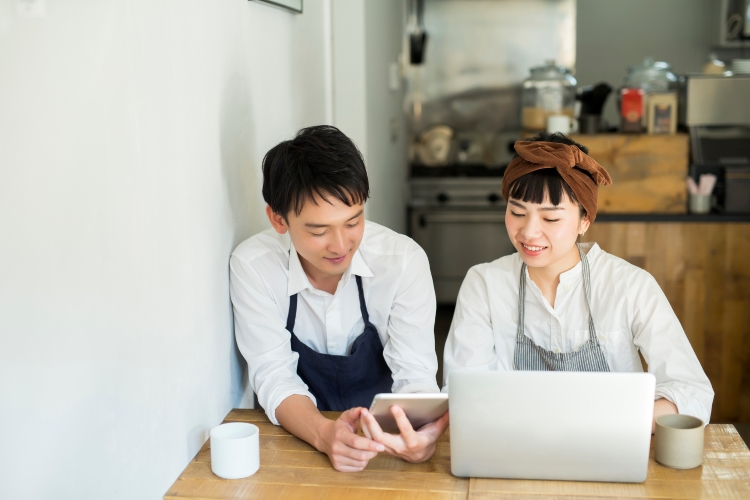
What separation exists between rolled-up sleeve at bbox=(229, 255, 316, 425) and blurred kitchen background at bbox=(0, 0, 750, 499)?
0.03 metres

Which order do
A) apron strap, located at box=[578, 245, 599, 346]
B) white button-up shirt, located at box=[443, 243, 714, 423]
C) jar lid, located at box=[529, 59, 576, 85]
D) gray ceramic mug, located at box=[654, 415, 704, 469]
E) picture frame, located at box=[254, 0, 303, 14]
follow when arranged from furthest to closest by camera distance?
jar lid, located at box=[529, 59, 576, 85] → picture frame, located at box=[254, 0, 303, 14] → apron strap, located at box=[578, 245, 599, 346] → white button-up shirt, located at box=[443, 243, 714, 423] → gray ceramic mug, located at box=[654, 415, 704, 469]

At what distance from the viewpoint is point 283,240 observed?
1726mm

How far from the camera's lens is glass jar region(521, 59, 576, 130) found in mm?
3770

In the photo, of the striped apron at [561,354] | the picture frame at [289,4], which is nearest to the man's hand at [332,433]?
the striped apron at [561,354]

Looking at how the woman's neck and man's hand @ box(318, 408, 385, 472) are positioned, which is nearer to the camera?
man's hand @ box(318, 408, 385, 472)

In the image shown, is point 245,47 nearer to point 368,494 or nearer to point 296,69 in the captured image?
point 296,69

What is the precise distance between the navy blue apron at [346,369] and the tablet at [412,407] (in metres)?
0.45

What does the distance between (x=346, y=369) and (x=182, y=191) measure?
0.61 m

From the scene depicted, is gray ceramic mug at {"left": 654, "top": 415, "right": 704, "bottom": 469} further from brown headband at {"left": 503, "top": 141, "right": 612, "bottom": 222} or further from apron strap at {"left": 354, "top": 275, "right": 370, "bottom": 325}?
apron strap at {"left": 354, "top": 275, "right": 370, "bottom": 325}

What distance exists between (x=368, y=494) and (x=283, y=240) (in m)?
0.69

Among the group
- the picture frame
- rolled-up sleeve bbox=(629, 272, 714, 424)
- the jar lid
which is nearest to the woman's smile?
rolled-up sleeve bbox=(629, 272, 714, 424)

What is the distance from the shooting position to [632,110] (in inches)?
117

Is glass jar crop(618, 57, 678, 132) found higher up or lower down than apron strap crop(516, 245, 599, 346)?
higher up

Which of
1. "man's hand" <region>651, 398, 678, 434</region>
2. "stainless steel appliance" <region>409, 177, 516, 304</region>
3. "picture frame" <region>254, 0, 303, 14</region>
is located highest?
"picture frame" <region>254, 0, 303, 14</region>
